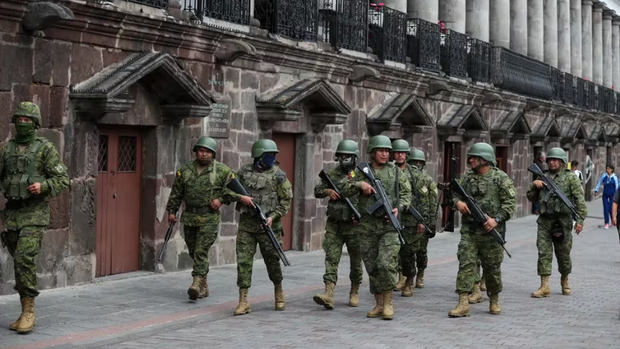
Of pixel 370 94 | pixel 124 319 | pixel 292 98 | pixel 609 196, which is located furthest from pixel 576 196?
pixel 609 196

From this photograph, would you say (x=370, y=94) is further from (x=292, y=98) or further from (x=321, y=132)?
(x=292, y=98)

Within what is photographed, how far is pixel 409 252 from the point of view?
1184cm

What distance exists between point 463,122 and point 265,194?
13208mm

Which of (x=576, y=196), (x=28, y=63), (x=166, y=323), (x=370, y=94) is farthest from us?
(x=370, y=94)

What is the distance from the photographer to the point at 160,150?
1291 cm

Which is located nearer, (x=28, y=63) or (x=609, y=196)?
(x=28, y=63)

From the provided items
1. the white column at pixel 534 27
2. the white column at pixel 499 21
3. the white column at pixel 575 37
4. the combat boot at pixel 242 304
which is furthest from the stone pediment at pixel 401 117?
the white column at pixel 575 37

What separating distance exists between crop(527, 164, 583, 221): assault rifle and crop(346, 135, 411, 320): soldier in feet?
7.31

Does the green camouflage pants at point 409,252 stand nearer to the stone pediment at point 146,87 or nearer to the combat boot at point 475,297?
the combat boot at point 475,297

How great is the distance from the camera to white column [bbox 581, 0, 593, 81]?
141ft

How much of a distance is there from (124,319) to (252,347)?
161 cm

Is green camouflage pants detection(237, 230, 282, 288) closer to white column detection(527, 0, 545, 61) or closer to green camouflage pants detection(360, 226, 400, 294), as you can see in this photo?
green camouflage pants detection(360, 226, 400, 294)

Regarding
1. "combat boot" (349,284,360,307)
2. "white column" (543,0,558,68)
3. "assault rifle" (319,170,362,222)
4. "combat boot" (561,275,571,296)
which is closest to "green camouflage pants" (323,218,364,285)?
"combat boot" (349,284,360,307)

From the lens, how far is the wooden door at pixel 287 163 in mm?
16219
